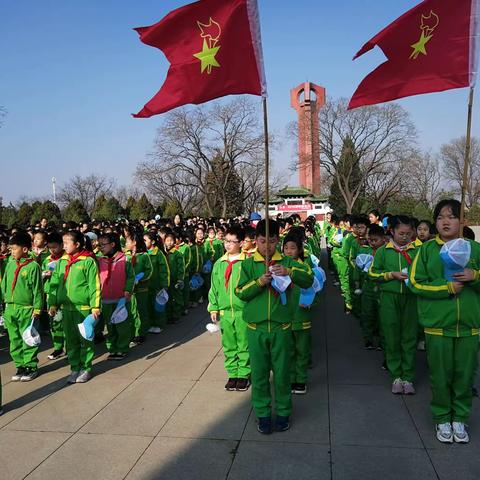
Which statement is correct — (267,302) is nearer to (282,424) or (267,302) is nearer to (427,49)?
(282,424)

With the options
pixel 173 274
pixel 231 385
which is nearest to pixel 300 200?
pixel 173 274

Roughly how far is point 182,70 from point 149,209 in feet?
116

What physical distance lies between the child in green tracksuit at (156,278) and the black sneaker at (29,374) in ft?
7.98

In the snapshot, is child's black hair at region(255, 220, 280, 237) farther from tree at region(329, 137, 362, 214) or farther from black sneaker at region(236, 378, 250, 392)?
tree at region(329, 137, 362, 214)

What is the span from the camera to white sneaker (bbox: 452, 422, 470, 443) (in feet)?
11.7

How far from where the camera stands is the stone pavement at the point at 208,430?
3.34 m

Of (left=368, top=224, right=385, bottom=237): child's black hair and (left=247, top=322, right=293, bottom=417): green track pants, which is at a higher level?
(left=368, top=224, right=385, bottom=237): child's black hair

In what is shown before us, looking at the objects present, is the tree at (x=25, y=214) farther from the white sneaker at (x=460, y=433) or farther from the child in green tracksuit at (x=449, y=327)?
the white sneaker at (x=460, y=433)

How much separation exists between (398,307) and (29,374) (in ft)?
14.5

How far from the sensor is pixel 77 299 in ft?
17.6

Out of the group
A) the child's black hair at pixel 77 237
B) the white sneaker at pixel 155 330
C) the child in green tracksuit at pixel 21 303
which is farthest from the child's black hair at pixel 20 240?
the white sneaker at pixel 155 330

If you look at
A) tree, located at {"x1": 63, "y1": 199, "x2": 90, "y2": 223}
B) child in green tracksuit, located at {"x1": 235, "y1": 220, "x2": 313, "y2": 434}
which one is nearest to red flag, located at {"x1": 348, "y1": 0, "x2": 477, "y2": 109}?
child in green tracksuit, located at {"x1": 235, "y1": 220, "x2": 313, "y2": 434}

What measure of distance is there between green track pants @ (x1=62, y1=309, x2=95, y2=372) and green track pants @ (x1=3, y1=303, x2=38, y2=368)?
0.50m

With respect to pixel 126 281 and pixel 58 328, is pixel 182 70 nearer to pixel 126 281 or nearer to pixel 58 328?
pixel 126 281
